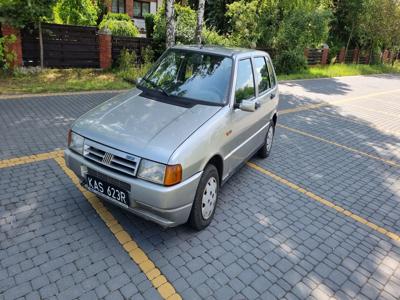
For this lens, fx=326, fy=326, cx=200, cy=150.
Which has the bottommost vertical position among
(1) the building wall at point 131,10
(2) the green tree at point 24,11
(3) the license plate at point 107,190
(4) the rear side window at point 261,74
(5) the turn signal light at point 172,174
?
(3) the license plate at point 107,190

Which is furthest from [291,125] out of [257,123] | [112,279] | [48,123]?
[112,279]

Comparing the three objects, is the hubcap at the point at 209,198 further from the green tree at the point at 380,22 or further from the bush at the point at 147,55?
the green tree at the point at 380,22

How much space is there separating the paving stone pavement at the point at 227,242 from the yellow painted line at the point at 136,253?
59 mm

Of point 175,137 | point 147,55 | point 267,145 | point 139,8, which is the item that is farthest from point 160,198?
point 139,8

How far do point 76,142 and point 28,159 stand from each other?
201 cm

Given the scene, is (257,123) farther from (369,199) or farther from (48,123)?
(48,123)

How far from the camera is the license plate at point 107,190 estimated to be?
10.7ft

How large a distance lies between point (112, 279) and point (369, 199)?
4073mm

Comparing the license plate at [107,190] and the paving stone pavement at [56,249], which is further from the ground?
the license plate at [107,190]

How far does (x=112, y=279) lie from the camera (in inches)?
118

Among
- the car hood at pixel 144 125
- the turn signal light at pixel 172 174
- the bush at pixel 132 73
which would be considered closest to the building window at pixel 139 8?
the bush at pixel 132 73

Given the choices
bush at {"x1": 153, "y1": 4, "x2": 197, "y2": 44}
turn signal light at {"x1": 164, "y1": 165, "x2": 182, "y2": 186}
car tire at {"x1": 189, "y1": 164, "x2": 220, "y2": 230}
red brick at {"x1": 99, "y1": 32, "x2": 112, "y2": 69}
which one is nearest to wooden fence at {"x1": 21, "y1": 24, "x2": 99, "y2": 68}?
red brick at {"x1": 99, "y1": 32, "x2": 112, "y2": 69}

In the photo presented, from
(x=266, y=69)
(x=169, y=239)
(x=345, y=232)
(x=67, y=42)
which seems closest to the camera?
(x=169, y=239)

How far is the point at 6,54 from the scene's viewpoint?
35.1 ft
